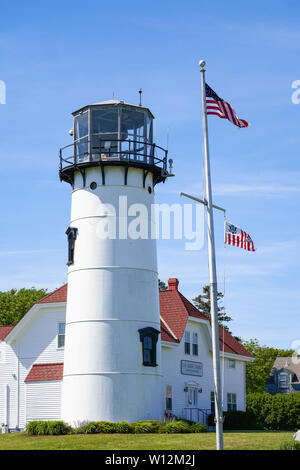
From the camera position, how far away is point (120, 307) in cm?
3269

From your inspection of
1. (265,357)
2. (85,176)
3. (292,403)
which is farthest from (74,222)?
(265,357)

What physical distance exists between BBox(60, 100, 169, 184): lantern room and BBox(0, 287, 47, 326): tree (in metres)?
33.7

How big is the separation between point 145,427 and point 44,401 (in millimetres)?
7696

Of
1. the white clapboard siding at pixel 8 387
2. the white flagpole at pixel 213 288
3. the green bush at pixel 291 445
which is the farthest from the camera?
the white clapboard siding at pixel 8 387

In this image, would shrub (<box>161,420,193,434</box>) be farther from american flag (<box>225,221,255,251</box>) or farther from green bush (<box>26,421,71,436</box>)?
american flag (<box>225,221,255,251</box>)

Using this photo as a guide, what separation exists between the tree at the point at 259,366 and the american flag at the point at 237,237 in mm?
53636

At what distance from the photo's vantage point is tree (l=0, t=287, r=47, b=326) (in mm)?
66188

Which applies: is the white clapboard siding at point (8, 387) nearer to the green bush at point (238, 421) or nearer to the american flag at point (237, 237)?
the green bush at point (238, 421)

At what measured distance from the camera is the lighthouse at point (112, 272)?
32.2 metres

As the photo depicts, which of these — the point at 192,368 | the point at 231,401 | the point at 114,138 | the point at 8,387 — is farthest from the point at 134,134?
the point at 231,401

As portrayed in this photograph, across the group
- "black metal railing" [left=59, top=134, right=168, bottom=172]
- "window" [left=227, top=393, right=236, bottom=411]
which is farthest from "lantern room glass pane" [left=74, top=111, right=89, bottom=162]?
"window" [left=227, top=393, right=236, bottom=411]

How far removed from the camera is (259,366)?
80.6m

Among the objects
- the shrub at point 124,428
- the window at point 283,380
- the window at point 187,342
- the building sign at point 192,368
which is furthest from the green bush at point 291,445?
the window at point 283,380

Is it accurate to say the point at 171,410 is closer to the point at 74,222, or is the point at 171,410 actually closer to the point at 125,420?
the point at 125,420
